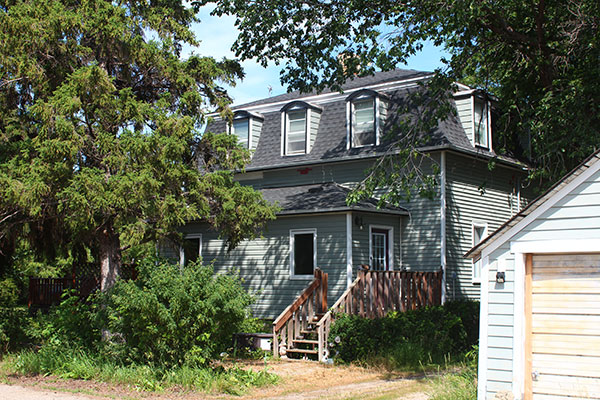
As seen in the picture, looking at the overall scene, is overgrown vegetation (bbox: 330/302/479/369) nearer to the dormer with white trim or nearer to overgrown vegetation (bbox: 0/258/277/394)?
overgrown vegetation (bbox: 0/258/277/394)

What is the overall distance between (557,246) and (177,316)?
20.1ft

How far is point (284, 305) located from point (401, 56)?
784 centimetres

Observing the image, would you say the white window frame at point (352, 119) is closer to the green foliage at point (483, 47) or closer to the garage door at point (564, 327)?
the green foliage at point (483, 47)

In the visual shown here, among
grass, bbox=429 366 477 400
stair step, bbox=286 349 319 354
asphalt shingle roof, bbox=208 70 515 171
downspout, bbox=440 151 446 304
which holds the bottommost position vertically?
stair step, bbox=286 349 319 354

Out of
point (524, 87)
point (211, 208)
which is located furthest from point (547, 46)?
point (211, 208)

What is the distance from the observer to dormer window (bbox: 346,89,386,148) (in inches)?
757

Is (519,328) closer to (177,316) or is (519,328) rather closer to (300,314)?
(177,316)

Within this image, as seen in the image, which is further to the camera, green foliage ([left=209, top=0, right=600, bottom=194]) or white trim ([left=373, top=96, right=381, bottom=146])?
white trim ([left=373, top=96, right=381, bottom=146])

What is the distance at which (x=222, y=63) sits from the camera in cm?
1435

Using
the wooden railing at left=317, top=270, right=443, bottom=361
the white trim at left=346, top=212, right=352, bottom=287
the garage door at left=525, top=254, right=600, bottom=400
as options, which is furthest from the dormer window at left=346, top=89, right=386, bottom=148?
the garage door at left=525, top=254, right=600, bottom=400

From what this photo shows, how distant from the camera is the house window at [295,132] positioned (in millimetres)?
20875

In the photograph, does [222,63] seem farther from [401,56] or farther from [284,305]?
[284,305]

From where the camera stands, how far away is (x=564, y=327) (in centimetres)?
781

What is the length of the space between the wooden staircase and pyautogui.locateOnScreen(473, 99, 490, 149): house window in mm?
5052
